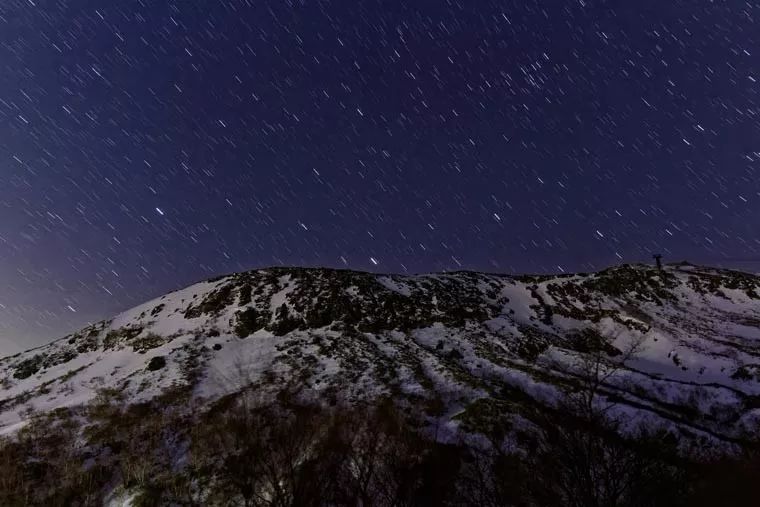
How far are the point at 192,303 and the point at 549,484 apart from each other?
5585 cm

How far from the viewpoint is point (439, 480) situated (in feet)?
88.4

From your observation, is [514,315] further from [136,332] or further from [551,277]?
[136,332]

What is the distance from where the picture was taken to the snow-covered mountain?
1556 inches

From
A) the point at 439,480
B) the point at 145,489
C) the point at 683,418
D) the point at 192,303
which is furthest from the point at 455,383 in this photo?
the point at 192,303

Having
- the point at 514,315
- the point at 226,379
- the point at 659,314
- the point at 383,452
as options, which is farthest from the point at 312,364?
the point at 659,314

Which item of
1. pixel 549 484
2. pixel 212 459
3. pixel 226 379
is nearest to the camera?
pixel 549 484

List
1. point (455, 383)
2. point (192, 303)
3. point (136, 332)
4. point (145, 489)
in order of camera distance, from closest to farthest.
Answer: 1. point (145, 489)
2. point (455, 383)
3. point (136, 332)
4. point (192, 303)

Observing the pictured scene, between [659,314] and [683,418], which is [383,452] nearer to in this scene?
[683,418]

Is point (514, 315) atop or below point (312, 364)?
atop

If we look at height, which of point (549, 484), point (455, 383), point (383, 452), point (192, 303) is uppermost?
point (192, 303)

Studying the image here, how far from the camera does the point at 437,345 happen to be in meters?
54.3

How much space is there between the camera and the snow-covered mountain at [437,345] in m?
39.5

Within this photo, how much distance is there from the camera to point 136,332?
59125mm

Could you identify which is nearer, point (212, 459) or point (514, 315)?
→ point (212, 459)
